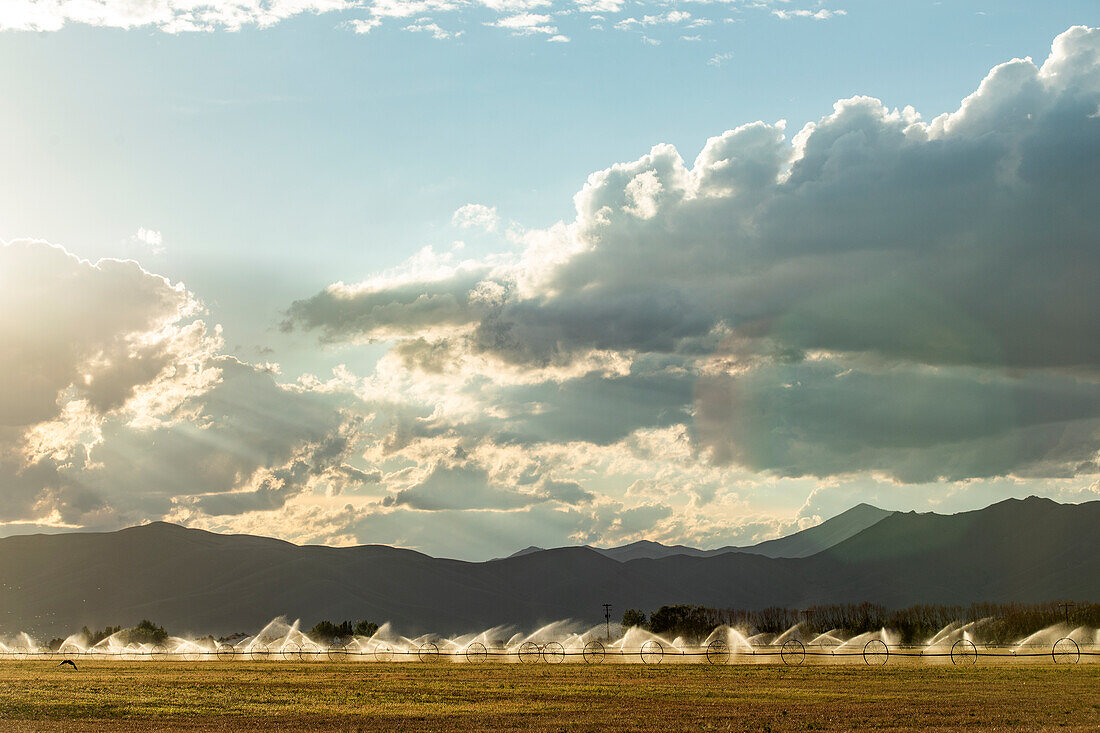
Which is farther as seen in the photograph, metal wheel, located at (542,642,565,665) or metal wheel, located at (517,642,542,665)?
metal wheel, located at (517,642,542,665)

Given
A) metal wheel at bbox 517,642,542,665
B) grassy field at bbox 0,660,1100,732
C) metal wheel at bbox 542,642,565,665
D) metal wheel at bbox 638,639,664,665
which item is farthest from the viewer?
metal wheel at bbox 517,642,542,665

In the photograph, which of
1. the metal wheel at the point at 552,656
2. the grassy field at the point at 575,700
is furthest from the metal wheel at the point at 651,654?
the grassy field at the point at 575,700

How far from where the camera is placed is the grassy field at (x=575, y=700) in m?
65.5

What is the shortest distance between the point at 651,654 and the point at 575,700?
88725mm

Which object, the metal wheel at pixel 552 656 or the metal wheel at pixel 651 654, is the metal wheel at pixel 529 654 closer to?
the metal wheel at pixel 552 656

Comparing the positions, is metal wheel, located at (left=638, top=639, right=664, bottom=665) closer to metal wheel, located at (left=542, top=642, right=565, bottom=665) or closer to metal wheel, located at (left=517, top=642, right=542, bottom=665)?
metal wheel, located at (left=542, top=642, right=565, bottom=665)

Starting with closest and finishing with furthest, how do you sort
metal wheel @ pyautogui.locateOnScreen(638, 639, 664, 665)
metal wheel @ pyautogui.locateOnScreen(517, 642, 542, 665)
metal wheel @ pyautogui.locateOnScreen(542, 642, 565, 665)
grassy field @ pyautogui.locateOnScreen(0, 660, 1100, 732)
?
grassy field @ pyautogui.locateOnScreen(0, 660, 1100, 732) → metal wheel @ pyautogui.locateOnScreen(638, 639, 664, 665) → metal wheel @ pyautogui.locateOnScreen(542, 642, 565, 665) → metal wheel @ pyautogui.locateOnScreen(517, 642, 542, 665)

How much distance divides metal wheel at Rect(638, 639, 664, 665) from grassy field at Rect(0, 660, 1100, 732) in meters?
24.0

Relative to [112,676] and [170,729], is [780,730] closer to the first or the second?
[170,729]

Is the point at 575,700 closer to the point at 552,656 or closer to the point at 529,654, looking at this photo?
the point at 529,654

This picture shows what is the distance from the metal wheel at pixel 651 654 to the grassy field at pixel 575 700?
78.9ft

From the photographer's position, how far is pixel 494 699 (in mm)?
82562

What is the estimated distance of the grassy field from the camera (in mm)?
65500

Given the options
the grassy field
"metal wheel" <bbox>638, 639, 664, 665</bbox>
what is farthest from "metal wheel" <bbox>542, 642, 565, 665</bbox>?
the grassy field
